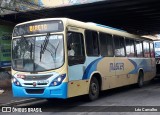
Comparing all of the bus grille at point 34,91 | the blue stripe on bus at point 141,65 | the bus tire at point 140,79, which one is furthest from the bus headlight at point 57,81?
the bus tire at point 140,79

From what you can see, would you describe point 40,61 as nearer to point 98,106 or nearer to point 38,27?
point 38,27

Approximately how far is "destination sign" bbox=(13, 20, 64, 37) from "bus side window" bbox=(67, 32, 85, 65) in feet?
1.46

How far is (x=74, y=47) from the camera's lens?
11.6m

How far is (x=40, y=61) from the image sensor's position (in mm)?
11094

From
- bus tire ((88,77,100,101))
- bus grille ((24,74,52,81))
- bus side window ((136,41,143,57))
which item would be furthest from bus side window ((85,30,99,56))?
bus side window ((136,41,143,57))

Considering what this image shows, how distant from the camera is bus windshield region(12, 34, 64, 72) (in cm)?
1095

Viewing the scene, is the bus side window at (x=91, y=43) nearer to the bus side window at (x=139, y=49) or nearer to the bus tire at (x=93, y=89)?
the bus tire at (x=93, y=89)

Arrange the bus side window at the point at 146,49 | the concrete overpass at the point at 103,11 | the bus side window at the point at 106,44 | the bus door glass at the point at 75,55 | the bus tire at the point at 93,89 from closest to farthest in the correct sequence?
the bus door glass at the point at 75,55
the bus tire at the point at 93,89
the bus side window at the point at 106,44
the concrete overpass at the point at 103,11
the bus side window at the point at 146,49

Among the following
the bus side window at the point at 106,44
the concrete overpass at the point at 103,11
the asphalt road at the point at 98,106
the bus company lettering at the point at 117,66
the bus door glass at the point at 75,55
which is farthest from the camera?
the concrete overpass at the point at 103,11

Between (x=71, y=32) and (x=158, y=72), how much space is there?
14.3 metres

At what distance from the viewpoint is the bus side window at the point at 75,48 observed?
36.9ft

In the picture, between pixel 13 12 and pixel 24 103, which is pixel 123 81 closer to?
pixel 24 103

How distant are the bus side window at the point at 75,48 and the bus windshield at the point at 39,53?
364 mm

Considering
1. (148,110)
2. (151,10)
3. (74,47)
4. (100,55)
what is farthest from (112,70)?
(151,10)
